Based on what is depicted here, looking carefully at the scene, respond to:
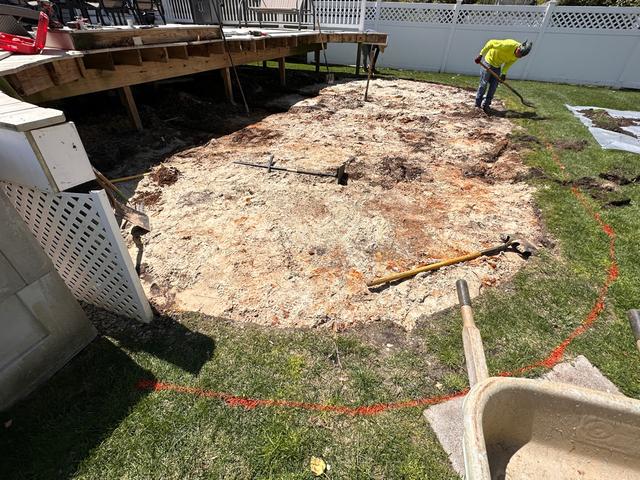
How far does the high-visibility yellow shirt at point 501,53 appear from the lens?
739 cm

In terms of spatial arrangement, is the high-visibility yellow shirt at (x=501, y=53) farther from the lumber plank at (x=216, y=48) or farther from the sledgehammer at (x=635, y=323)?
the sledgehammer at (x=635, y=323)

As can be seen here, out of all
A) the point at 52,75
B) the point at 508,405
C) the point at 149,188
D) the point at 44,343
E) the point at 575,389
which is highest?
the point at 52,75

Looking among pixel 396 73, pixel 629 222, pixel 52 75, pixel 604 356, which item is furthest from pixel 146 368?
pixel 396 73

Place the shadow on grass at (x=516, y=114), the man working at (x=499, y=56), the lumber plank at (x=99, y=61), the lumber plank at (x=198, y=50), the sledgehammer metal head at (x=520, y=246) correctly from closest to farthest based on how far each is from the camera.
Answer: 1. the sledgehammer metal head at (x=520, y=246)
2. the lumber plank at (x=99, y=61)
3. the lumber plank at (x=198, y=50)
4. the man working at (x=499, y=56)
5. the shadow on grass at (x=516, y=114)

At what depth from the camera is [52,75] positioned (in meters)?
4.61

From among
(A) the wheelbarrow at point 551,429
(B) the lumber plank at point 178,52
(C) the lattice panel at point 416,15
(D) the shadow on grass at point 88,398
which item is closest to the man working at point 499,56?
(C) the lattice panel at point 416,15

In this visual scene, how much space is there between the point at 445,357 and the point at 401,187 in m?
2.99

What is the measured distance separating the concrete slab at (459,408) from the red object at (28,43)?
6767 mm

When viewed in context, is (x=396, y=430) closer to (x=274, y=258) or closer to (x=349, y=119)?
(x=274, y=258)

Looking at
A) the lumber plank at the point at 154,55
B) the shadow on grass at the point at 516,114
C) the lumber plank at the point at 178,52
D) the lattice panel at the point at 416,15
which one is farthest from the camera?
the lattice panel at the point at 416,15

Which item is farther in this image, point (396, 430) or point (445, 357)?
point (445, 357)

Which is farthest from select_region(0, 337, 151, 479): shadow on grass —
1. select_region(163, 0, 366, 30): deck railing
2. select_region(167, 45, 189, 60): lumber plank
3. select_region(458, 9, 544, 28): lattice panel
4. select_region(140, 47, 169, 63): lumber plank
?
select_region(458, 9, 544, 28): lattice panel

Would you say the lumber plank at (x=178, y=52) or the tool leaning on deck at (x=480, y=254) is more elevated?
the lumber plank at (x=178, y=52)

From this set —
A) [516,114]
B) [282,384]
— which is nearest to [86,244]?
[282,384]
